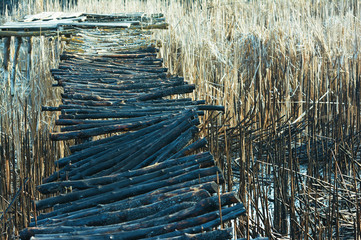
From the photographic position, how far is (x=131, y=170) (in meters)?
1.71

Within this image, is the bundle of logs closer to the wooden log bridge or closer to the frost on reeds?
the wooden log bridge

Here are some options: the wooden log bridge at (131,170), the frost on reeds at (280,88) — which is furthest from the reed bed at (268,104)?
the wooden log bridge at (131,170)

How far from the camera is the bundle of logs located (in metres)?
1.31

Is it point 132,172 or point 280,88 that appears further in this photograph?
point 280,88

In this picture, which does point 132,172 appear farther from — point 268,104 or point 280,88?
point 280,88

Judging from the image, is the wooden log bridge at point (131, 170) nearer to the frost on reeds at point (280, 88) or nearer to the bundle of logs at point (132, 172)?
the bundle of logs at point (132, 172)

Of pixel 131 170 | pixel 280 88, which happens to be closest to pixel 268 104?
pixel 280 88

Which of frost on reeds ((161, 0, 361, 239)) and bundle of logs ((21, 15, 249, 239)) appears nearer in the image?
bundle of logs ((21, 15, 249, 239))

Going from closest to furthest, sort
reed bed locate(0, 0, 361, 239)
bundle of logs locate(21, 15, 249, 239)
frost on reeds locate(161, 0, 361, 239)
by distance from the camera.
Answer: bundle of logs locate(21, 15, 249, 239) → reed bed locate(0, 0, 361, 239) → frost on reeds locate(161, 0, 361, 239)

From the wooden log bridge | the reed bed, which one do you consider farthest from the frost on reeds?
the wooden log bridge

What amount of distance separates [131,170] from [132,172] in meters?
0.06

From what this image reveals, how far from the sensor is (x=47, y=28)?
14.2 ft

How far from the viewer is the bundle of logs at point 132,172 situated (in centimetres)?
131

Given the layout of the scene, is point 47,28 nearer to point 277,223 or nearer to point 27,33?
point 27,33
